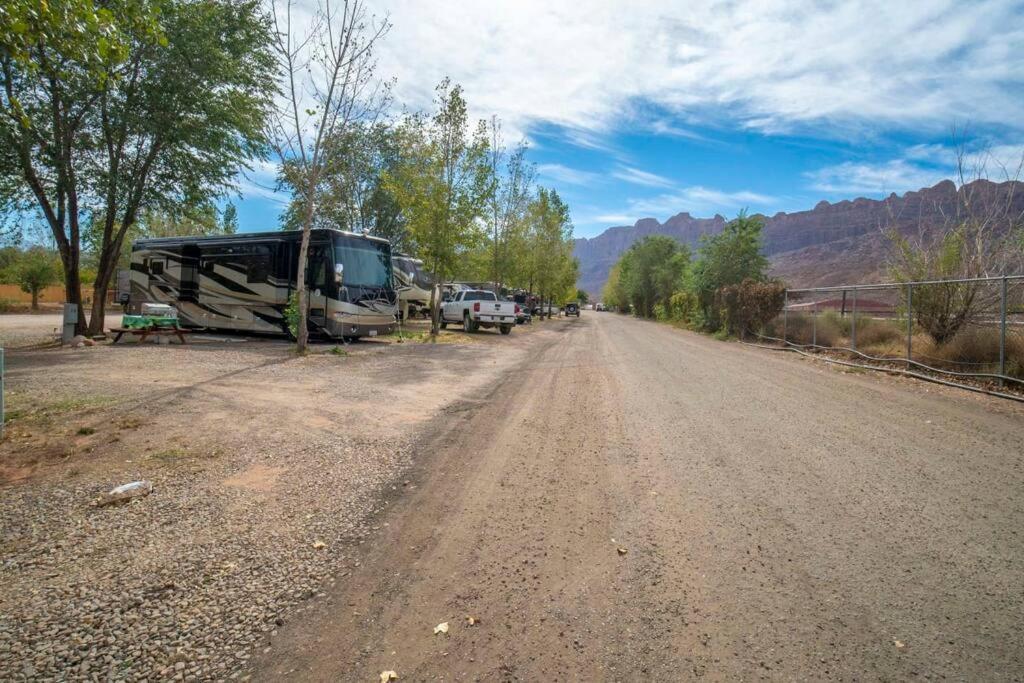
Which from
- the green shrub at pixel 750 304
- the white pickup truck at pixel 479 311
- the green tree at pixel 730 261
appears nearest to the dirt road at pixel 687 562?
→ the green shrub at pixel 750 304

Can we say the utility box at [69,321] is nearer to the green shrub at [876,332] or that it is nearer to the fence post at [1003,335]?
the fence post at [1003,335]

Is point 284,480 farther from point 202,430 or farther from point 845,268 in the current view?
point 845,268

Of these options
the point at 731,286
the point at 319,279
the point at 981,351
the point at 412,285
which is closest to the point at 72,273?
the point at 319,279

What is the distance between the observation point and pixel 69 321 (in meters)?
14.1

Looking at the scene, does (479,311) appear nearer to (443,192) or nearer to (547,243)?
(443,192)

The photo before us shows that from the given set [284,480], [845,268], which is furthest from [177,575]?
[845,268]

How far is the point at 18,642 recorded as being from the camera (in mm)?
2453

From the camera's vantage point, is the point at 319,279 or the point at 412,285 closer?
the point at 319,279

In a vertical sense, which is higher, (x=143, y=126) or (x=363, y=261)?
(x=143, y=126)

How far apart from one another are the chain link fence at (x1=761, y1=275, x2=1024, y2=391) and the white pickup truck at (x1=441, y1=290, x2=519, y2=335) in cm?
1230

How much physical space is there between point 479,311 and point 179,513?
21654 mm

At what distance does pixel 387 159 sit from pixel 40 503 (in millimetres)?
29952

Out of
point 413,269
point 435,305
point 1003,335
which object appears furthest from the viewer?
point 413,269

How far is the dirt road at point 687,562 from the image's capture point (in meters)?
2.41
